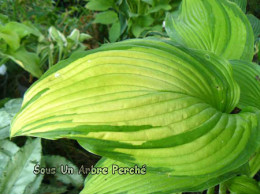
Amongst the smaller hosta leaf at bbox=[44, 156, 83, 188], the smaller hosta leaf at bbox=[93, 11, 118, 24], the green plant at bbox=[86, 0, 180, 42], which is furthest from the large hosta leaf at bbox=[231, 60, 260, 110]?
the smaller hosta leaf at bbox=[93, 11, 118, 24]

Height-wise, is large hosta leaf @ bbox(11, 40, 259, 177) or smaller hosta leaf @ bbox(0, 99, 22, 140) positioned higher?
large hosta leaf @ bbox(11, 40, 259, 177)

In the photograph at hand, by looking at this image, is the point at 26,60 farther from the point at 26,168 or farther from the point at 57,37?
the point at 26,168

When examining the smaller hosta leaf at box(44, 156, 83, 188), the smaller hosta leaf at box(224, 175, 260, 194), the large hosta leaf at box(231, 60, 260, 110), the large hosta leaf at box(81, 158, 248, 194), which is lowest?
the smaller hosta leaf at box(44, 156, 83, 188)

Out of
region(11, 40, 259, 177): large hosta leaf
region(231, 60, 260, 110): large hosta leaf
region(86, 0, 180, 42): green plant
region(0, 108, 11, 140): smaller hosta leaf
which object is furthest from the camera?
region(86, 0, 180, 42): green plant

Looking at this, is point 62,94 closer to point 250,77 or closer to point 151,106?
point 151,106

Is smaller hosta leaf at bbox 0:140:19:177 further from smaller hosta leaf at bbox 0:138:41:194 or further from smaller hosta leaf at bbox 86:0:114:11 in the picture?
smaller hosta leaf at bbox 86:0:114:11

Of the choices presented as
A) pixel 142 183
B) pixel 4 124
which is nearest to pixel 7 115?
pixel 4 124

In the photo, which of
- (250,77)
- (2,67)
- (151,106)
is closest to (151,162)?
(151,106)

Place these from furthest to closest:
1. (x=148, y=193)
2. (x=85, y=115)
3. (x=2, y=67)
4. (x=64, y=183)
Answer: (x=2, y=67) → (x=64, y=183) → (x=148, y=193) → (x=85, y=115)
